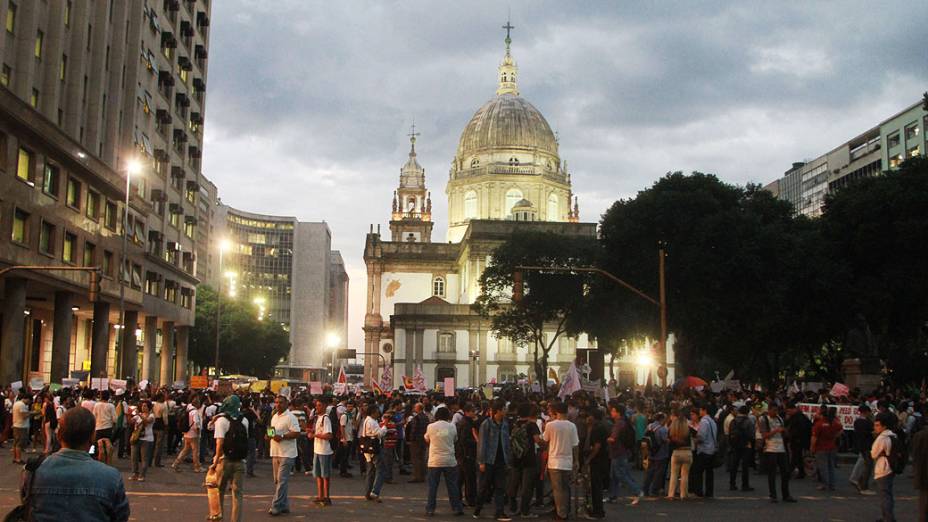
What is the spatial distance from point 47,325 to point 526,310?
28.8 m

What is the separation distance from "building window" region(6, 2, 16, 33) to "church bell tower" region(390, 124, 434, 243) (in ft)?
265

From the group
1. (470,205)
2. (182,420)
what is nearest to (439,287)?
(470,205)

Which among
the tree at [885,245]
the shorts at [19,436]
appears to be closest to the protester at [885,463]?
the shorts at [19,436]

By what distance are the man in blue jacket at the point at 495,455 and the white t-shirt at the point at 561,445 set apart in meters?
0.96

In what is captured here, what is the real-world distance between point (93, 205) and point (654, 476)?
32.0 metres

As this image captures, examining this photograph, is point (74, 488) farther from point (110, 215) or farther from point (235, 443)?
point (110, 215)

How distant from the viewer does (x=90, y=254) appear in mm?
42000

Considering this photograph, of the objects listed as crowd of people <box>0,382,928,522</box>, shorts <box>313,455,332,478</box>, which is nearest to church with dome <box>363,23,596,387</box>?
crowd of people <box>0,382,928,522</box>

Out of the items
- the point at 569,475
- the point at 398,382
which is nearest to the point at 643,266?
the point at 569,475

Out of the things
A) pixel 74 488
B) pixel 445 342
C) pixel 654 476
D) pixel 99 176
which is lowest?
pixel 654 476

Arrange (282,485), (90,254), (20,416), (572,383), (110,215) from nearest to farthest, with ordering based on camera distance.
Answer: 1. (282,485)
2. (20,416)
3. (572,383)
4. (90,254)
5. (110,215)

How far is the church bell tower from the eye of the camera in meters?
120

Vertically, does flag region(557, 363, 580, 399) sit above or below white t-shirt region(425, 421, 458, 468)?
above

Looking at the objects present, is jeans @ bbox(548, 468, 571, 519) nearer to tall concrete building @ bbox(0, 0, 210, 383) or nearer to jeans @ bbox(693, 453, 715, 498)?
jeans @ bbox(693, 453, 715, 498)
